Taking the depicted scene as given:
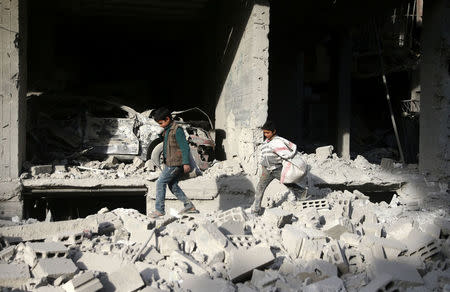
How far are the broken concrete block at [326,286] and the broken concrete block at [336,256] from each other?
40 cm

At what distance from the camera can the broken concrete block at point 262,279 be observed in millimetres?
3959

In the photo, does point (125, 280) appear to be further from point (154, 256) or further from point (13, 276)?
point (13, 276)

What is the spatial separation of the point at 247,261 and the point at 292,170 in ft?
6.44

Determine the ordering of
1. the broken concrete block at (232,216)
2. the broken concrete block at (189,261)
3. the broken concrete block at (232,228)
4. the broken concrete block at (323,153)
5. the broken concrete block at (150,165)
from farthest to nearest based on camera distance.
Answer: the broken concrete block at (323,153), the broken concrete block at (150,165), the broken concrete block at (232,216), the broken concrete block at (232,228), the broken concrete block at (189,261)

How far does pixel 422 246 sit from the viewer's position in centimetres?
470

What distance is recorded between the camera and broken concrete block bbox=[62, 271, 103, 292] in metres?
3.60

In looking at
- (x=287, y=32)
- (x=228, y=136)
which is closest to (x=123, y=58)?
(x=287, y=32)

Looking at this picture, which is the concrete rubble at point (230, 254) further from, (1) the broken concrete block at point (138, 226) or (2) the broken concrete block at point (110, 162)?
(2) the broken concrete block at point (110, 162)

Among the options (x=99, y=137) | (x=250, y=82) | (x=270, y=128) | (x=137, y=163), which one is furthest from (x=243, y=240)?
(x=99, y=137)

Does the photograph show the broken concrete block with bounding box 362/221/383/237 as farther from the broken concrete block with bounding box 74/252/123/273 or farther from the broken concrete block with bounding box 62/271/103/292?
the broken concrete block with bounding box 62/271/103/292

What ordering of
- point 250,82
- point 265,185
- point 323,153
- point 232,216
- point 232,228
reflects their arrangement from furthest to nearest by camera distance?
1. point 323,153
2. point 250,82
3. point 265,185
4. point 232,216
5. point 232,228

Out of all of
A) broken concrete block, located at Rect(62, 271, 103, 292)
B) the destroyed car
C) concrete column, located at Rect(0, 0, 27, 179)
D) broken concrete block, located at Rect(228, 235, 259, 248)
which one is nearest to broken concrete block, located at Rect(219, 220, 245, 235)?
broken concrete block, located at Rect(228, 235, 259, 248)

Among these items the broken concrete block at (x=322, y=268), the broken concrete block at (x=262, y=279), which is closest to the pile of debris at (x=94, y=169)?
the broken concrete block at (x=262, y=279)

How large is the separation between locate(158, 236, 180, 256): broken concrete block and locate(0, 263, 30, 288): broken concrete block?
135 centimetres
